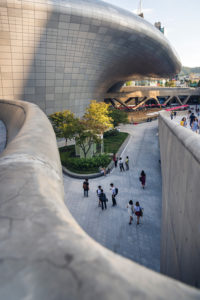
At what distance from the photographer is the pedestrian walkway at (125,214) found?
25.4 feet

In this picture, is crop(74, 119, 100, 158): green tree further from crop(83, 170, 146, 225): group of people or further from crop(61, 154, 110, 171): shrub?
crop(83, 170, 146, 225): group of people

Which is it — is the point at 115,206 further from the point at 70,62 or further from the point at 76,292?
the point at 70,62

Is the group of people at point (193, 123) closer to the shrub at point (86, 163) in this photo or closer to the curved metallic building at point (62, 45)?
the shrub at point (86, 163)

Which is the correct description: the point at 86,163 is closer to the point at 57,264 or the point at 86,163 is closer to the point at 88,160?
the point at 88,160

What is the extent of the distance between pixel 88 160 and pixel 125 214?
24.3 ft

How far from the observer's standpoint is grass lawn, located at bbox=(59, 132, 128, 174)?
1580 cm

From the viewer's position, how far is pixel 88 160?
1652cm

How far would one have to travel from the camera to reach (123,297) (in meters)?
0.86

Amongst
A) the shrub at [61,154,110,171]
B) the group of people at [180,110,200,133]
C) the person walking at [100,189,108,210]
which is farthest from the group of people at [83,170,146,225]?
the group of people at [180,110,200,133]

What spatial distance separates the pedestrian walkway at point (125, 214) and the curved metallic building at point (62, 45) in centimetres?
1353

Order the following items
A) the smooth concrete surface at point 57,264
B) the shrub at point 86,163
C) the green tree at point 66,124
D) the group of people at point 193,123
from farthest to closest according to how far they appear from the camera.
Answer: the green tree at point 66,124 → the shrub at point 86,163 → the group of people at point 193,123 → the smooth concrete surface at point 57,264

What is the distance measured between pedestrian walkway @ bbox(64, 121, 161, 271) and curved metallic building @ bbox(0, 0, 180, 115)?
44.4ft

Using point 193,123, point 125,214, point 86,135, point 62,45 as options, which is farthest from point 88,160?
point 62,45

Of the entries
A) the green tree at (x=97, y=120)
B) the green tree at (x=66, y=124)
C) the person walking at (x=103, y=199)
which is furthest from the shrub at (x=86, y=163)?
the person walking at (x=103, y=199)
